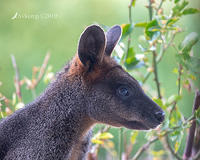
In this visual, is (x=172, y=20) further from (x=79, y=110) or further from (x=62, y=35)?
(x=62, y=35)

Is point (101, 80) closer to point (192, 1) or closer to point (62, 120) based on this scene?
point (62, 120)

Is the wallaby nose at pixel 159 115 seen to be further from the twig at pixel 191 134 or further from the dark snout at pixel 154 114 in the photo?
the twig at pixel 191 134

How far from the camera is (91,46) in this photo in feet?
8.08

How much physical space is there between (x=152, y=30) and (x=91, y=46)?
16.8 inches

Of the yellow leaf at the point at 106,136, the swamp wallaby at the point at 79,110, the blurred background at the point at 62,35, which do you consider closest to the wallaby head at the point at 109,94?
the swamp wallaby at the point at 79,110

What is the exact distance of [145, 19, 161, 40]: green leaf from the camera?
8.57 ft

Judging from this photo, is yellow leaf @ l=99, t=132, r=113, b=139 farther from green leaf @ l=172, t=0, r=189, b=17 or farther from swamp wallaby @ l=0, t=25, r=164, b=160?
green leaf @ l=172, t=0, r=189, b=17

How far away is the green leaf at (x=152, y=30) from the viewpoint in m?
2.61

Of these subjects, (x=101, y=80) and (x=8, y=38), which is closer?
(x=101, y=80)

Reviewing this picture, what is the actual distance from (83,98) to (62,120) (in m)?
0.19

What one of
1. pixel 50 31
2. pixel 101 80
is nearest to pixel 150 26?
pixel 101 80

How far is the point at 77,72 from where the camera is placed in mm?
2570

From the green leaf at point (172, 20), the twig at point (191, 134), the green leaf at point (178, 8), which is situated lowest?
the twig at point (191, 134)

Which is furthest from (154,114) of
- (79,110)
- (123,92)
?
(79,110)
